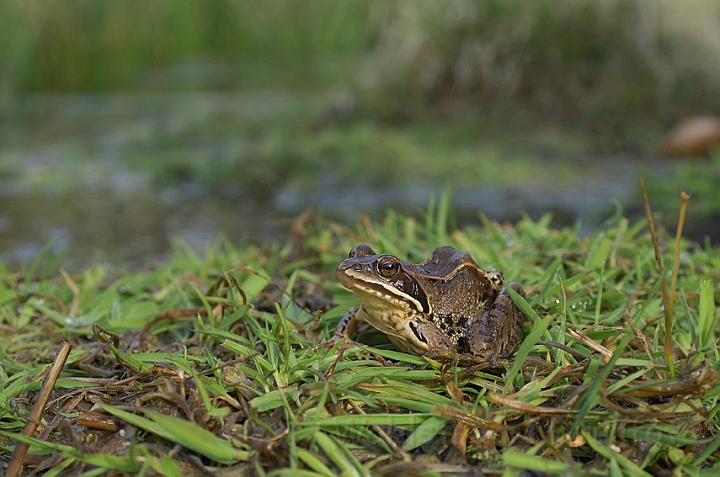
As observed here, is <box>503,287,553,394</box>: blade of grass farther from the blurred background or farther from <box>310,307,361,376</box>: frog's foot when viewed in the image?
the blurred background

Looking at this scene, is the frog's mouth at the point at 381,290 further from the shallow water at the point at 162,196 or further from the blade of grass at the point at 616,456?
the shallow water at the point at 162,196

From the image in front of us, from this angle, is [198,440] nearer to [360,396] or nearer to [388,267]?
[360,396]

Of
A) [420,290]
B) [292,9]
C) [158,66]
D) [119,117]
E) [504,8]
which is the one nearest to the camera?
[420,290]

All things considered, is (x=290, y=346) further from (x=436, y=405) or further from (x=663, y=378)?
(x=663, y=378)

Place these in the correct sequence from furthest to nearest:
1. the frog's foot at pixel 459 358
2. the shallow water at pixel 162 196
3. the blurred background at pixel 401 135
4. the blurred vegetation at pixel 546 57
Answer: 1. the blurred vegetation at pixel 546 57
2. the blurred background at pixel 401 135
3. the shallow water at pixel 162 196
4. the frog's foot at pixel 459 358

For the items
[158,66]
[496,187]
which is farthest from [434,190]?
[158,66]

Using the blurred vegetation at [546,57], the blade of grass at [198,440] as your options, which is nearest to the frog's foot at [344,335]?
the blade of grass at [198,440]

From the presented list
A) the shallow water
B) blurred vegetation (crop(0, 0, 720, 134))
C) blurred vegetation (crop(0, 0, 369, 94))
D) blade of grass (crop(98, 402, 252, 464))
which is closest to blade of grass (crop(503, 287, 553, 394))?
blade of grass (crop(98, 402, 252, 464))
